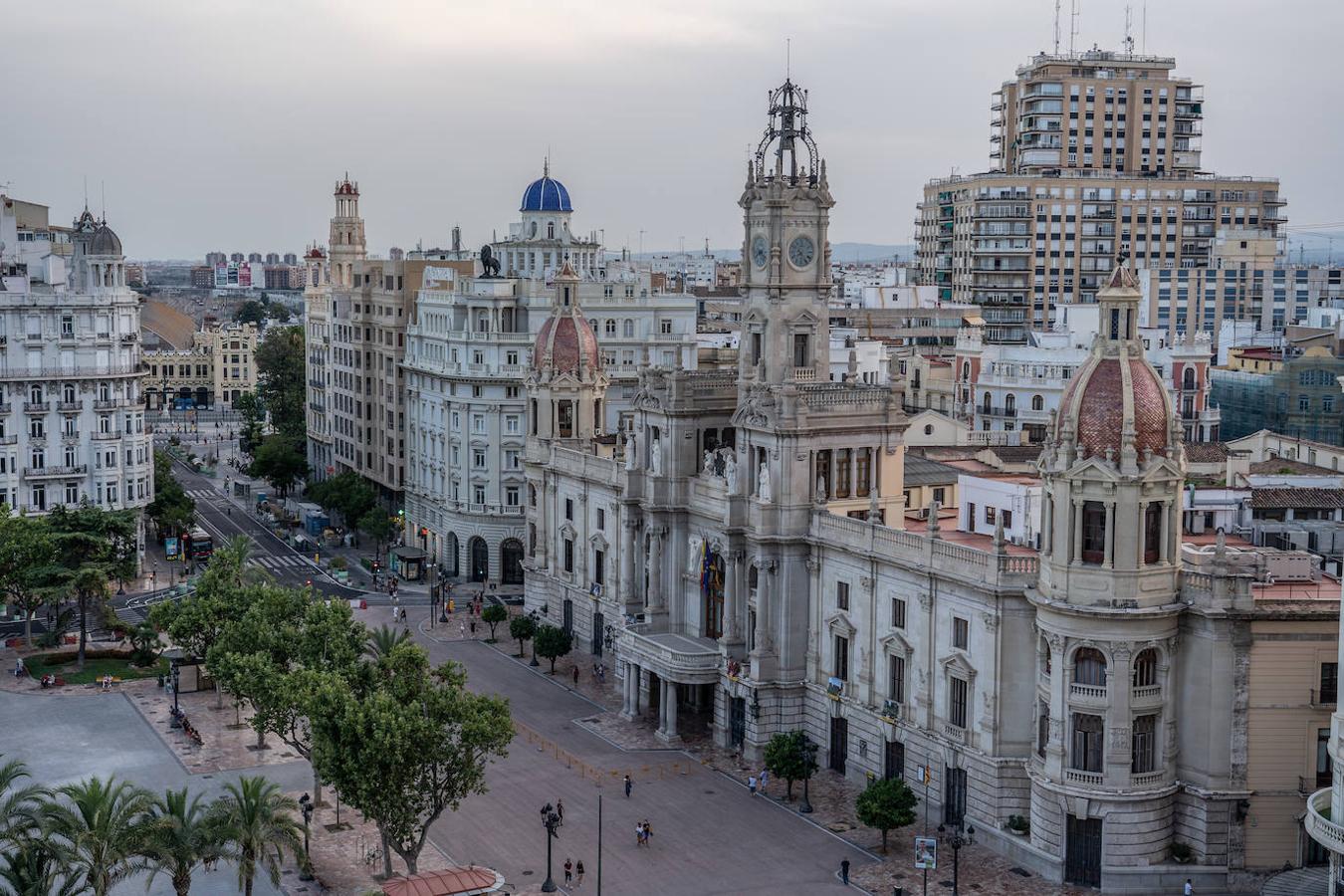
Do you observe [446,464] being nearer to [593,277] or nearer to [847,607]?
[593,277]

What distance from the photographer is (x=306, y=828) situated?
6562 cm

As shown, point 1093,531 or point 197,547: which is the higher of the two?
point 1093,531

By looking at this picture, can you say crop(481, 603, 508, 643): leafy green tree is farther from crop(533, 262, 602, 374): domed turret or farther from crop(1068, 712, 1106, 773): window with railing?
crop(1068, 712, 1106, 773): window with railing

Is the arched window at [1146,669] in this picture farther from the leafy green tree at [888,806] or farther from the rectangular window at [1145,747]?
the leafy green tree at [888,806]

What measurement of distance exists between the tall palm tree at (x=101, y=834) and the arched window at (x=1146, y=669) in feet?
126

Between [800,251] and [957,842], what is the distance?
33.5m

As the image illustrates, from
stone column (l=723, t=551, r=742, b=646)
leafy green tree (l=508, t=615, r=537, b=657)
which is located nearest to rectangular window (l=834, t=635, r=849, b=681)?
stone column (l=723, t=551, r=742, b=646)

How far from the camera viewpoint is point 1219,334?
7323 inches

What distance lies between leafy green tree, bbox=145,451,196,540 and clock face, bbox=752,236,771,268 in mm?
67395

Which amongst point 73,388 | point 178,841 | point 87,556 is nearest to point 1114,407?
point 178,841

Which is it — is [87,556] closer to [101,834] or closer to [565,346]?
[565,346]

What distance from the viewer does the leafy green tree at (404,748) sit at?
65.6 m

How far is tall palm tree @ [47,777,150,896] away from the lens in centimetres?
5878

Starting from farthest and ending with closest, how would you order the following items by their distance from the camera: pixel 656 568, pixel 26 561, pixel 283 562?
pixel 283 562 < pixel 26 561 < pixel 656 568
